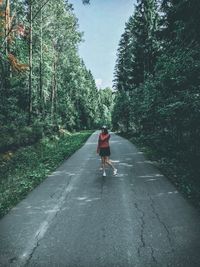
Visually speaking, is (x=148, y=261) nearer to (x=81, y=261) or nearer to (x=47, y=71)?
(x=81, y=261)

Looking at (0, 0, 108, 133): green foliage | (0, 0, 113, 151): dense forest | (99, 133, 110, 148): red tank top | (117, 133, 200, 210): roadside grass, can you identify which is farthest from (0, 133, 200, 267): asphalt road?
(0, 0, 108, 133): green foliage

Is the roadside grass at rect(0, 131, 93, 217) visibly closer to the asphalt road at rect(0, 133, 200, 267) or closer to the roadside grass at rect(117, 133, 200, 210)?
the asphalt road at rect(0, 133, 200, 267)

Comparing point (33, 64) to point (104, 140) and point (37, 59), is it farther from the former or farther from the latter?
point (104, 140)

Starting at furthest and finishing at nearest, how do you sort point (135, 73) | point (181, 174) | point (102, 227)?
point (135, 73) < point (181, 174) < point (102, 227)

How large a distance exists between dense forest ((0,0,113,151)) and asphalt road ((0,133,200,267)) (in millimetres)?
9858

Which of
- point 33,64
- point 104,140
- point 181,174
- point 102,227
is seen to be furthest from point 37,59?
point 102,227

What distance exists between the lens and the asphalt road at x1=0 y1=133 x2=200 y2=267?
545 centimetres

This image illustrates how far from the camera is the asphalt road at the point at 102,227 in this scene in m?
5.45

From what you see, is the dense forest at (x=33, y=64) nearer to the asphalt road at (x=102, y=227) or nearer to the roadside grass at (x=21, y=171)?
the roadside grass at (x=21, y=171)

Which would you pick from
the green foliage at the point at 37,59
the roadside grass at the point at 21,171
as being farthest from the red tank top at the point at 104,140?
the green foliage at the point at 37,59

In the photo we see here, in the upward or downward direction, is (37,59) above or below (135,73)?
above

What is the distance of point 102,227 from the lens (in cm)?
689

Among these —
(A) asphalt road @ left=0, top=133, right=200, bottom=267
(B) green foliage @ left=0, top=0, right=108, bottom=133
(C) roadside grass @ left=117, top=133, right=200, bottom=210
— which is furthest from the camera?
(B) green foliage @ left=0, top=0, right=108, bottom=133

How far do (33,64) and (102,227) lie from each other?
29.2 metres
